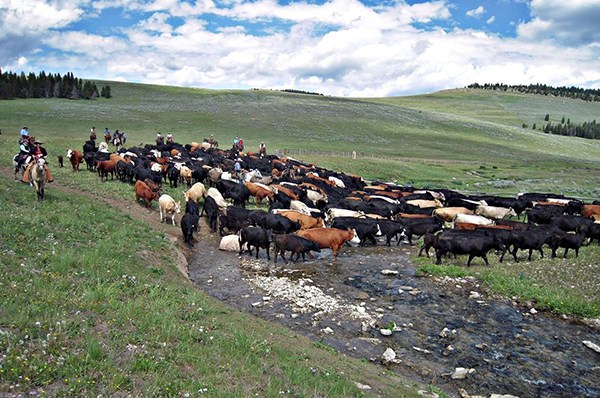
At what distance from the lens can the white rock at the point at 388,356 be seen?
29.4ft

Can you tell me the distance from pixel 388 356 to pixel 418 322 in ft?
7.41

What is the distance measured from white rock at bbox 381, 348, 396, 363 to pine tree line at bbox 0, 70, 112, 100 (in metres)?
92.6

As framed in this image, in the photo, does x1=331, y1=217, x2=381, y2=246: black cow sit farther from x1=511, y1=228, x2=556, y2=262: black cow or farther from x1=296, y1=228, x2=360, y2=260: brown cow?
x1=511, y1=228, x2=556, y2=262: black cow

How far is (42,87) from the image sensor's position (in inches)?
Result: 3324

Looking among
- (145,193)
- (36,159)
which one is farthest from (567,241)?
(36,159)

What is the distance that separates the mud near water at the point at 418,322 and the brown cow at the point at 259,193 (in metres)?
8.49

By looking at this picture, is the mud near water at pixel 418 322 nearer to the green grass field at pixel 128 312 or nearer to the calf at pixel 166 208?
the green grass field at pixel 128 312

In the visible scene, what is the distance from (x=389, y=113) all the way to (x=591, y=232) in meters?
87.4

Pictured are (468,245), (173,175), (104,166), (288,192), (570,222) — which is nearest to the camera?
(468,245)

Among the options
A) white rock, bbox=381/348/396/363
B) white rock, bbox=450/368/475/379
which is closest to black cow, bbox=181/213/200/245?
white rock, bbox=381/348/396/363

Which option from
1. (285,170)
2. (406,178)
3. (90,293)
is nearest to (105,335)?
(90,293)

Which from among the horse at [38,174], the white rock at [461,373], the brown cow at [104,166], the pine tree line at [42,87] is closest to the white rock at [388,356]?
the white rock at [461,373]

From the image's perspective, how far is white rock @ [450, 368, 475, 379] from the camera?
846 cm

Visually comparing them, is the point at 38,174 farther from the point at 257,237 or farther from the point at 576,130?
the point at 576,130
